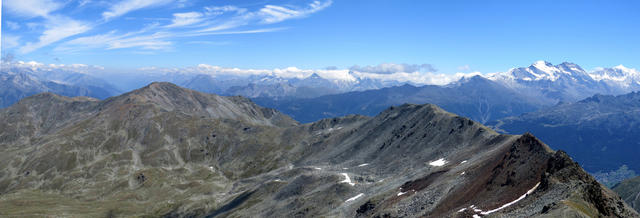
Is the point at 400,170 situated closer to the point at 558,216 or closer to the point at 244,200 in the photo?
the point at 244,200

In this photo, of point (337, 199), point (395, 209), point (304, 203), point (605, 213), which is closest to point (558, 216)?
point (605, 213)

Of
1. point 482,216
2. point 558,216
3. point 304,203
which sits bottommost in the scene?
point 304,203

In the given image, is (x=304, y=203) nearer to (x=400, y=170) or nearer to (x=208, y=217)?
(x=400, y=170)

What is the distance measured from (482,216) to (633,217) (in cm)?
2291

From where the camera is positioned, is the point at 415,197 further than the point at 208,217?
No

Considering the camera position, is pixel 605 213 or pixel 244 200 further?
pixel 244 200

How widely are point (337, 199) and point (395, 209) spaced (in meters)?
42.2

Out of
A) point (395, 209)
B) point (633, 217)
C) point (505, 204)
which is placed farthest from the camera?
point (395, 209)

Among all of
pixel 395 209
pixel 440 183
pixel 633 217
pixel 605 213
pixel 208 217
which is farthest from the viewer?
pixel 208 217

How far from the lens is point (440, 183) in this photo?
10769 cm

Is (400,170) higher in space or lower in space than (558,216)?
lower

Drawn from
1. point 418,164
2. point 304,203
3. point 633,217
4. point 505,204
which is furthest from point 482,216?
point 418,164

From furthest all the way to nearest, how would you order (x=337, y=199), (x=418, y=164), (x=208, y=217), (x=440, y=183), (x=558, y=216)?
(x=208, y=217), (x=418, y=164), (x=337, y=199), (x=440, y=183), (x=558, y=216)

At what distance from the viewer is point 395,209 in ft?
325
